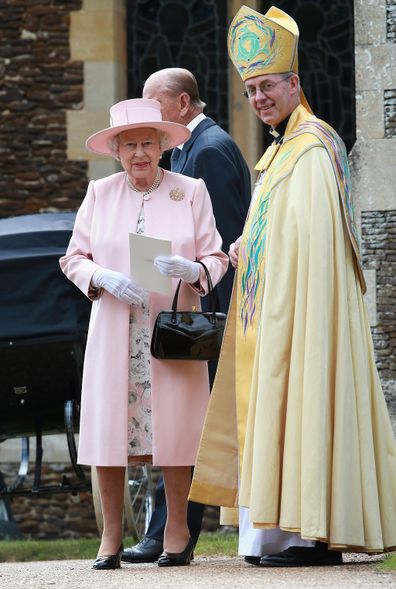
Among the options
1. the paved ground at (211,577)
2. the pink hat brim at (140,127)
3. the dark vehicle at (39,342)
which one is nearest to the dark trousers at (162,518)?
the paved ground at (211,577)

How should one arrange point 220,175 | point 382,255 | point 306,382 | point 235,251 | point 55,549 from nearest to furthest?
point 306,382 < point 235,251 < point 220,175 < point 382,255 < point 55,549

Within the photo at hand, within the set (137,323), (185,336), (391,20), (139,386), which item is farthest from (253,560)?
(391,20)

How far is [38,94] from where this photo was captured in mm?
12500

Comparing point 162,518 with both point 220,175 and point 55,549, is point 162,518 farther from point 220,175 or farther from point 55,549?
point 55,549

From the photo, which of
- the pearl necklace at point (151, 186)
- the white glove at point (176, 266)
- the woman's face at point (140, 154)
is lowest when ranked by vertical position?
the white glove at point (176, 266)

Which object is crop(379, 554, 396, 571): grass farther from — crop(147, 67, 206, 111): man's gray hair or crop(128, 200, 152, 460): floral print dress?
crop(147, 67, 206, 111): man's gray hair

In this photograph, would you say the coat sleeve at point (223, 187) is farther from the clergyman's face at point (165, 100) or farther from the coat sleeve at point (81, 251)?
the coat sleeve at point (81, 251)

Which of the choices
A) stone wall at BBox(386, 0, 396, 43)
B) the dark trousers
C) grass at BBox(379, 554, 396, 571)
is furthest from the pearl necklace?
stone wall at BBox(386, 0, 396, 43)

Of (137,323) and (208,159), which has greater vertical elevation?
(208,159)

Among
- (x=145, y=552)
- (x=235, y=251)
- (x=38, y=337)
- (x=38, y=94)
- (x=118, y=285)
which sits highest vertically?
(x=38, y=94)

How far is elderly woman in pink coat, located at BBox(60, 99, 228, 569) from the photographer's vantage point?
6.74m

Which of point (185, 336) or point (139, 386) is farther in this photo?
point (139, 386)

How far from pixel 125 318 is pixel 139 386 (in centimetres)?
27

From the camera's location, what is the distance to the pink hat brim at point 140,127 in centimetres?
687
